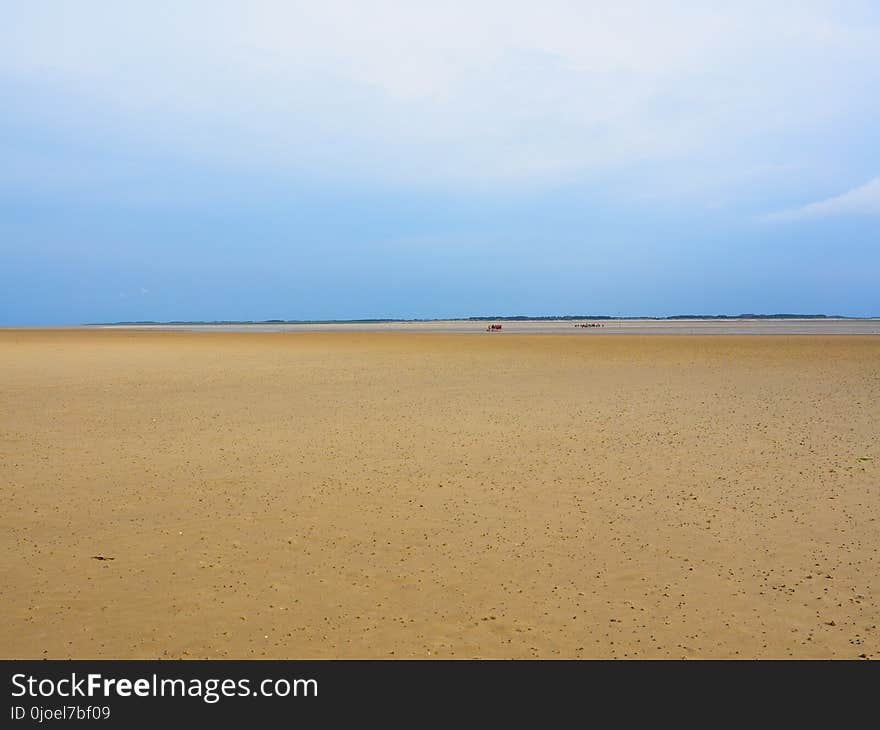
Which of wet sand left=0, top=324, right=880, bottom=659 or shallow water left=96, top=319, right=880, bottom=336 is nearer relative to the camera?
wet sand left=0, top=324, right=880, bottom=659

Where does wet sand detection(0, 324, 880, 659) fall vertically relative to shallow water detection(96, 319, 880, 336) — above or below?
below

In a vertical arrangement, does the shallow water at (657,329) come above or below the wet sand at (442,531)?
above

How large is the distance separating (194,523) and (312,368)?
19642mm

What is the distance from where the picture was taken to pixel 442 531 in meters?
7.18

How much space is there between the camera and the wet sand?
5004 mm

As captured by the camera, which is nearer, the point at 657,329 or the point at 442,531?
the point at 442,531

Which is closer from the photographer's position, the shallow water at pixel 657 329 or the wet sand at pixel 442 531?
the wet sand at pixel 442 531

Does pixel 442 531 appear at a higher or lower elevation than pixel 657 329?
lower

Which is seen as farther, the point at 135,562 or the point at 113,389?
the point at 113,389

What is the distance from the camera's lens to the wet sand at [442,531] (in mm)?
5004

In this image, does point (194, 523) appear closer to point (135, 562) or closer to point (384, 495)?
point (135, 562)

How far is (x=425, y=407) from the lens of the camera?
15.8 metres
